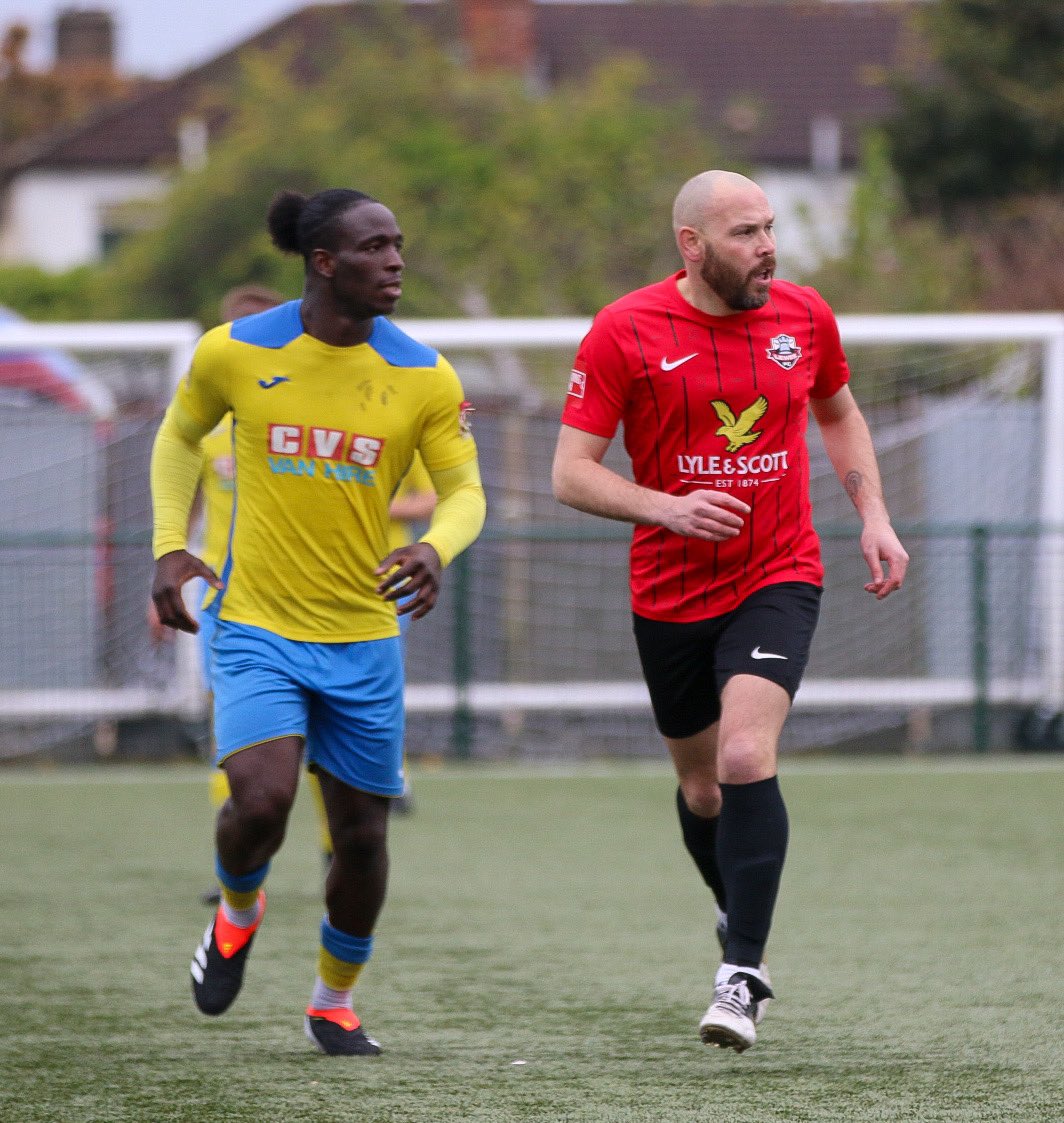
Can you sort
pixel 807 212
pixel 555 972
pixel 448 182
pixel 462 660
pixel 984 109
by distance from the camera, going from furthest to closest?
pixel 984 109 < pixel 448 182 < pixel 807 212 < pixel 462 660 < pixel 555 972

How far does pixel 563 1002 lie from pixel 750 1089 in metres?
1.25

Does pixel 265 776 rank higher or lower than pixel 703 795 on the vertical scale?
higher

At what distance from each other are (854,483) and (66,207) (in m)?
36.6

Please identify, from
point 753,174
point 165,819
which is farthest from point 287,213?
point 753,174

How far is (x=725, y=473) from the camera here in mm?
5145

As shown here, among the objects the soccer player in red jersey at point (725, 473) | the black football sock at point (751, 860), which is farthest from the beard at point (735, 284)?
the black football sock at point (751, 860)

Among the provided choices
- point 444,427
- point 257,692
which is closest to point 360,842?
point 257,692

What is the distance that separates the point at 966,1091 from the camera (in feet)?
15.3

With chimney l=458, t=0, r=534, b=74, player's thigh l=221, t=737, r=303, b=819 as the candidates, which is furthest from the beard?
chimney l=458, t=0, r=534, b=74

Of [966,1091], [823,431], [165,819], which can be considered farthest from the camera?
[165,819]

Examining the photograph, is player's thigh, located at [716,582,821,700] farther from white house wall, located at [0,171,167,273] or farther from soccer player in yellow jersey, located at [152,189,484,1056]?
white house wall, located at [0,171,167,273]

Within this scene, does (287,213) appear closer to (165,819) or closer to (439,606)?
(165,819)

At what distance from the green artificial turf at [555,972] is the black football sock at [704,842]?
0.37 metres

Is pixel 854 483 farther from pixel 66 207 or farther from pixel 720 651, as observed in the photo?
pixel 66 207
